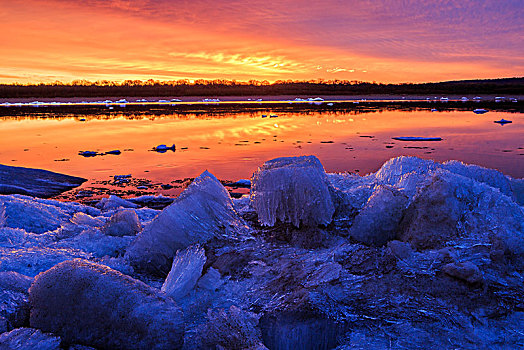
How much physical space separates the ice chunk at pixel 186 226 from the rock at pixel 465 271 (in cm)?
141

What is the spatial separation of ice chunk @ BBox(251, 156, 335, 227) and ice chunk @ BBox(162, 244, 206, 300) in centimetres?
74

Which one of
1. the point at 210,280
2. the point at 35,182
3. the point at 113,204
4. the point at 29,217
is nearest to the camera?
the point at 210,280

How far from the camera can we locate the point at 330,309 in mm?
1870

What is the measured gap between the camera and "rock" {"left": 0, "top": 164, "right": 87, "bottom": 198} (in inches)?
263

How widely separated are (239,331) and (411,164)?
A: 2519 mm

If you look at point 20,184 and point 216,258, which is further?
point 20,184

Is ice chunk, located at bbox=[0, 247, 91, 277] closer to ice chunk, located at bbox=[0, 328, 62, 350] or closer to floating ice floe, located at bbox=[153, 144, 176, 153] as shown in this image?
ice chunk, located at bbox=[0, 328, 62, 350]

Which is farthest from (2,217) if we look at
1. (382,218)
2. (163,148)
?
(163,148)

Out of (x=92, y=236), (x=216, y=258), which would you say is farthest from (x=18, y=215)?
(x=216, y=258)

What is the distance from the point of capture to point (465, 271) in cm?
205

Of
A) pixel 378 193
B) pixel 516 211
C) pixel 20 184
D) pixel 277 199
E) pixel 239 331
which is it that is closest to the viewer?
pixel 239 331

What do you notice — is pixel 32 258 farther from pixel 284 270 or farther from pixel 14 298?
pixel 284 270

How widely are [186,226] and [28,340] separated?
1266 mm

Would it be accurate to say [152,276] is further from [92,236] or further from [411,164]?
[411,164]
